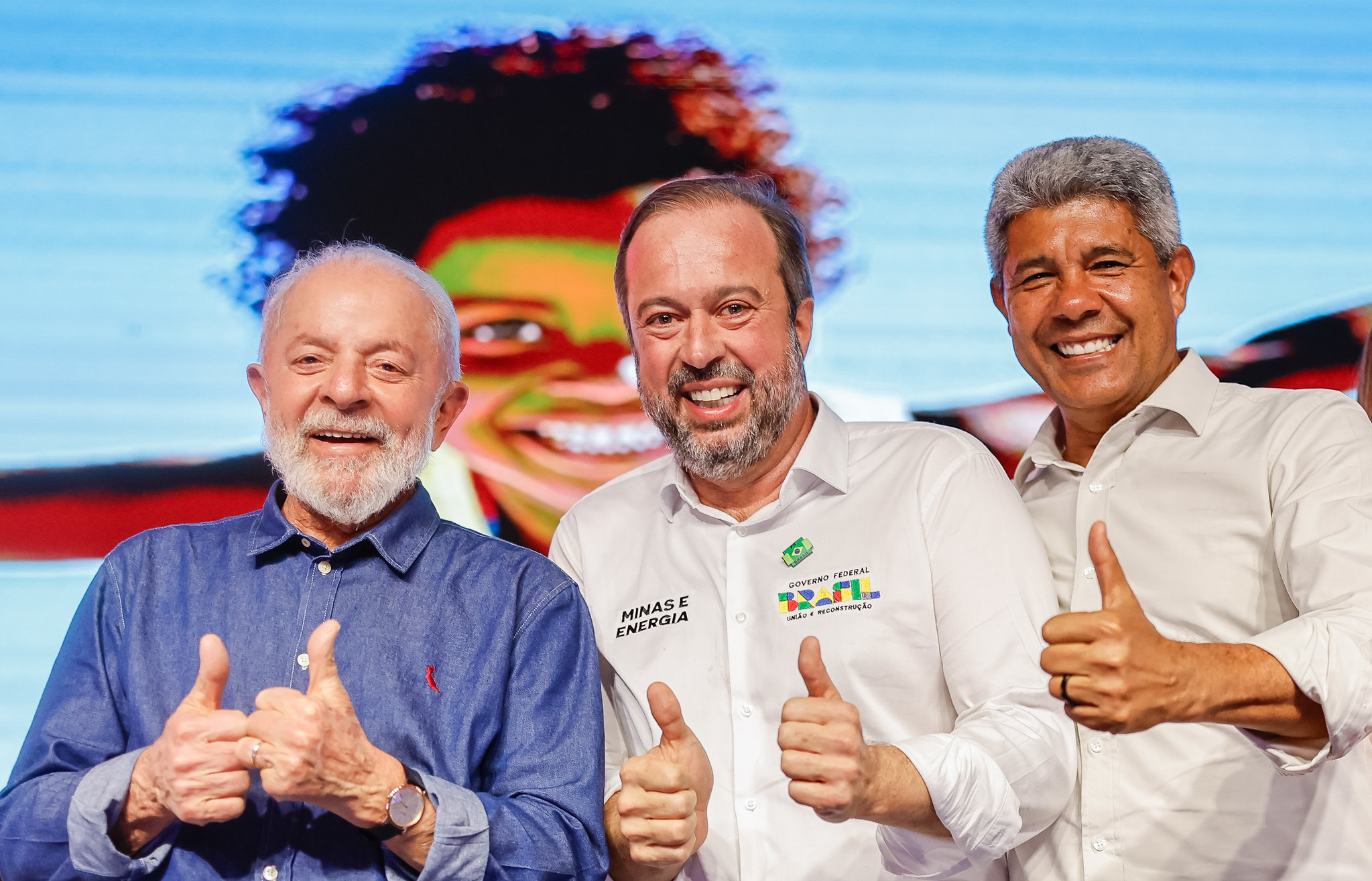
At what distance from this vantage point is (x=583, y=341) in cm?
308

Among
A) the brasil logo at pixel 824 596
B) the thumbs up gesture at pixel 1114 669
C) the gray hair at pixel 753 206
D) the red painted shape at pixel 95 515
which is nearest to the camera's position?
the thumbs up gesture at pixel 1114 669

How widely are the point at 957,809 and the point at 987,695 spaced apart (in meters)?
0.24

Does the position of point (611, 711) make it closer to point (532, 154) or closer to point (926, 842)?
point (926, 842)

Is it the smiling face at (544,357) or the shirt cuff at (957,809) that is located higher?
the smiling face at (544,357)

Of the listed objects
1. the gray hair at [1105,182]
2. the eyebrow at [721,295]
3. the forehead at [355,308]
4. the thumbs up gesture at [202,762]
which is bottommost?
the thumbs up gesture at [202,762]

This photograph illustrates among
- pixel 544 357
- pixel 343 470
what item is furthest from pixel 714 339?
pixel 544 357

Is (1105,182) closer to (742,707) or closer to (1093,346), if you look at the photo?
(1093,346)

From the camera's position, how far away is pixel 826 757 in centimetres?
147

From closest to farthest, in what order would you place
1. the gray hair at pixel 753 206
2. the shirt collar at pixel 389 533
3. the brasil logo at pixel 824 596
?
the shirt collar at pixel 389 533
the brasil logo at pixel 824 596
the gray hair at pixel 753 206

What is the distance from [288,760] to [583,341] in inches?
71.9

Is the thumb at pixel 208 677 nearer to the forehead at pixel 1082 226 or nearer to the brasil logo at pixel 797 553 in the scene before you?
the brasil logo at pixel 797 553

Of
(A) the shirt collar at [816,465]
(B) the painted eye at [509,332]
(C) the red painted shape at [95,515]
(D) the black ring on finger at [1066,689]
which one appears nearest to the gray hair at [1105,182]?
(A) the shirt collar at [816,465]

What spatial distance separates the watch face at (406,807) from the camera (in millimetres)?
1497

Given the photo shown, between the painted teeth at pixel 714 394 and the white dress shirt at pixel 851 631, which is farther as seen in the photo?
the painted teeth at pixel 714 394
